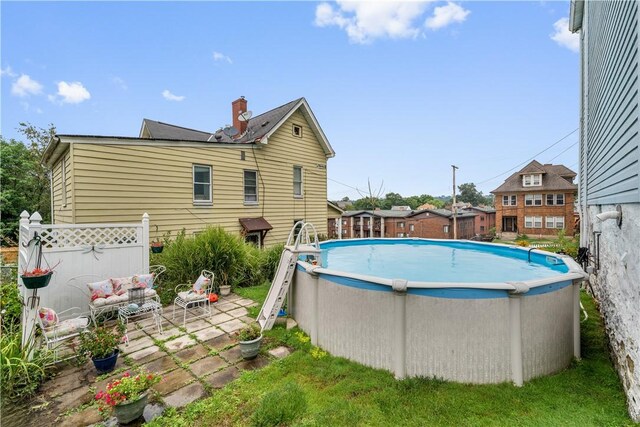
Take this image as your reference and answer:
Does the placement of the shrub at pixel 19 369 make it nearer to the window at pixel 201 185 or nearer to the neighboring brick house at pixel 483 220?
the window at pixel 201 185

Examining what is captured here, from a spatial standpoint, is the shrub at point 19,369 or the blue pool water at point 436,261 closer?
the shrub at point 19,369

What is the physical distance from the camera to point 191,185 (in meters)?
9.49

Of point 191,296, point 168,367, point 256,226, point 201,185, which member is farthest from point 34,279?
point 256,226

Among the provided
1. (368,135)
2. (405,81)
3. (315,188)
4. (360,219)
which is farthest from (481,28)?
(360,219)

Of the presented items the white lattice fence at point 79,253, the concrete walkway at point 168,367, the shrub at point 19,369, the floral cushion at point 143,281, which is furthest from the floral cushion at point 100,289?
the shrub at point 19,369

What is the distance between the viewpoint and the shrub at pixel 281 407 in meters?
2.72

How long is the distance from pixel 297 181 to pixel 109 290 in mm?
8861

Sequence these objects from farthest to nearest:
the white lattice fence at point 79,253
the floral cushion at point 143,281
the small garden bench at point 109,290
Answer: the floral cushion at point 143,281, the small garden bench at point 109,290, the white lattice fence at point 79,253

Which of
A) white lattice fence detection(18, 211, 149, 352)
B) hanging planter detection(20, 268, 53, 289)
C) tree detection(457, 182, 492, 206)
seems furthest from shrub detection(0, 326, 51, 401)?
tree detection(457, 182, 492, 206)

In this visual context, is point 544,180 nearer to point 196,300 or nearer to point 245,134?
point 245,134

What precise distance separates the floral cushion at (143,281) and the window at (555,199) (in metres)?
34.2

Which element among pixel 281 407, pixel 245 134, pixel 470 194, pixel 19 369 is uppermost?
pixel 470 194

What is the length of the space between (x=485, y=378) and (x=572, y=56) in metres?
12.3

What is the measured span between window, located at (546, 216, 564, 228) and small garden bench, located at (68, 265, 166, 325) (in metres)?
34.0
